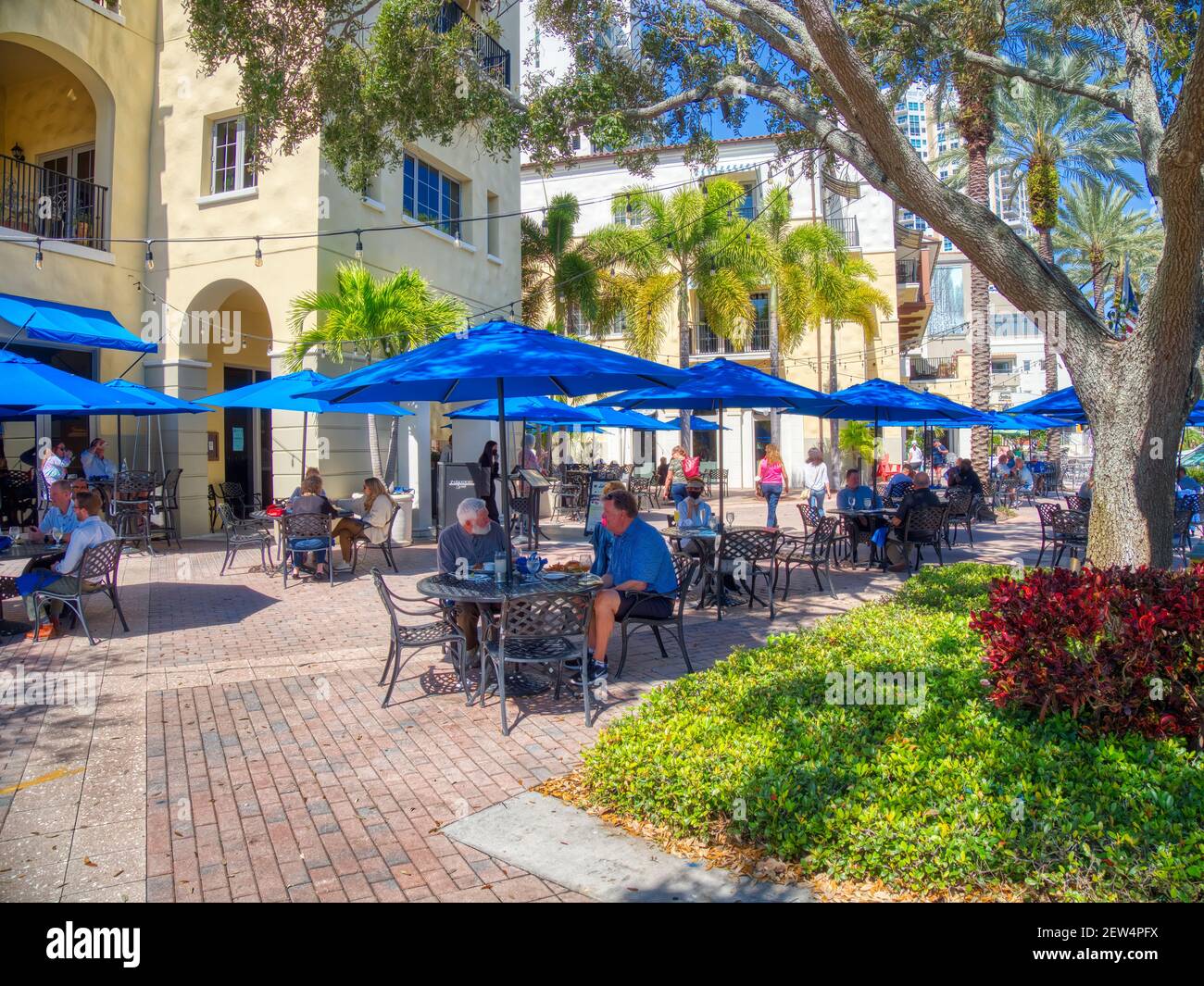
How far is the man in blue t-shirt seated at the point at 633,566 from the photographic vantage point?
624 cm

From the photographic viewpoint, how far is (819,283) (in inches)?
1076

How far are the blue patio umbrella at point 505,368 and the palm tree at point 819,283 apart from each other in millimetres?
21426

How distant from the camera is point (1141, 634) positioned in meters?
3.82

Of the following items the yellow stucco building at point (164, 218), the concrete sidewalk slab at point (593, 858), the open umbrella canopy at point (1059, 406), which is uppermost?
the yellow stucco building at point (164, 218)

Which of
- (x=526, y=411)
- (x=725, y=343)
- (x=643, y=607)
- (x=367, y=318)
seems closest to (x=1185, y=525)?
(x=643, y=607)

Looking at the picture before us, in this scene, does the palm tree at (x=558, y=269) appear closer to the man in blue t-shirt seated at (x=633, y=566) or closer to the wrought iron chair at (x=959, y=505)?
the wrought iron chair at (x=959, y=505)

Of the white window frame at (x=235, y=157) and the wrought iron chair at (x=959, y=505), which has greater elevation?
the white window frame at (x=235, y=157)

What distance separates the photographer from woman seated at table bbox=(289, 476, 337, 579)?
10219mm

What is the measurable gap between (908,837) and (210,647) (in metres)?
6.02

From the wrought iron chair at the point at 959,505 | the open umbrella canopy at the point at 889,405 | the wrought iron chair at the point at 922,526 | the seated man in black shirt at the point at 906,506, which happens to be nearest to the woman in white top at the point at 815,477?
the open umbrella canopy at the point at 889,405

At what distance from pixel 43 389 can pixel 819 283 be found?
2422 cm

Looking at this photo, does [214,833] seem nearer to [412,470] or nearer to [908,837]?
[908,837]

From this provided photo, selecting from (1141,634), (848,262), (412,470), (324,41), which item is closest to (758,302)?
(848,262)

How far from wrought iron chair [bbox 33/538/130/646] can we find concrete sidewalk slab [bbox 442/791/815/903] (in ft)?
16.8
